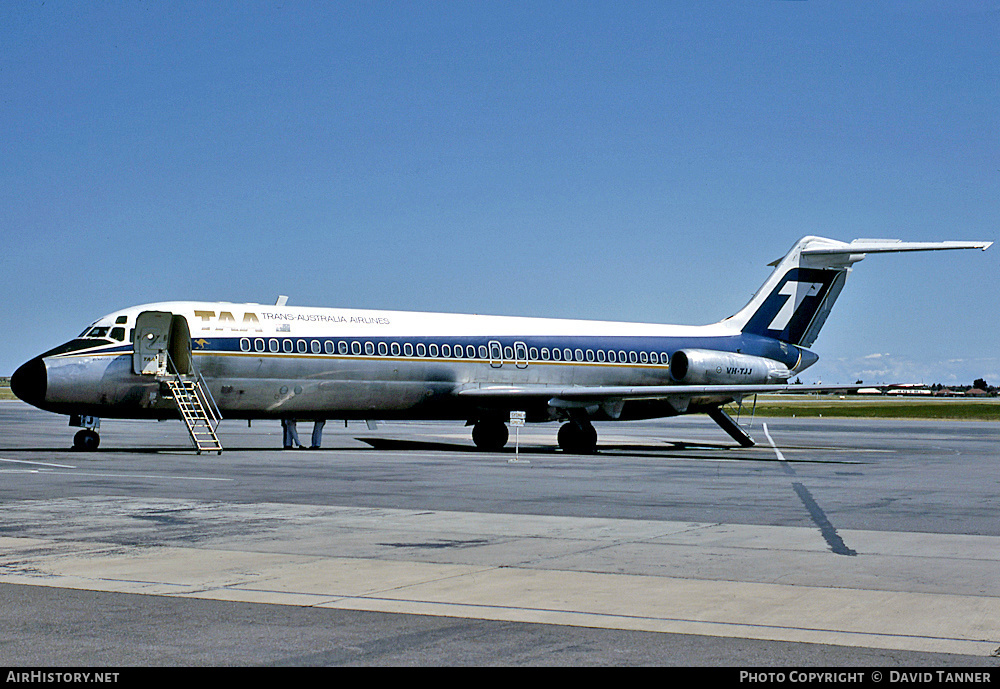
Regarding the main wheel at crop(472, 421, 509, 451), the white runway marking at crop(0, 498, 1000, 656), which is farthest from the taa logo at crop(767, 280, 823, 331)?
the white runway marking at crop(0, 498, 1000, 656)

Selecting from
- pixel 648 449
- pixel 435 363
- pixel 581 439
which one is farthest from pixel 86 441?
pixel 648 449

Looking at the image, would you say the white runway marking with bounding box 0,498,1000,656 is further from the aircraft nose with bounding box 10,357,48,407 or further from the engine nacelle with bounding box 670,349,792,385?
the engine nacelle with bounding box 670,349,792,385

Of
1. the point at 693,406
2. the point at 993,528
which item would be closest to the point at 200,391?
the point at 693,406

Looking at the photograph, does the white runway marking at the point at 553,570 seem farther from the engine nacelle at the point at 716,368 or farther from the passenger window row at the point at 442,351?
the engine nacelle at the point at 716,368

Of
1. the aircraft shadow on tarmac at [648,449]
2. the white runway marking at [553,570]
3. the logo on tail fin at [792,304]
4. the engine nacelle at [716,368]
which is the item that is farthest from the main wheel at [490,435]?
the white runway marking at [553,570]

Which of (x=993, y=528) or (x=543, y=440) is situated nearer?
(x=993, y=528)

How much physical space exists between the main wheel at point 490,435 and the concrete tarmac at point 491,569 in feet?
42.9

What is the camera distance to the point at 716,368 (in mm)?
36500

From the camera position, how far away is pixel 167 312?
2869cm

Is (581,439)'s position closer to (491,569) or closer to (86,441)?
(86,441)

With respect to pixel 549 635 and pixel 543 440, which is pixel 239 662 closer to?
pixel 549 635

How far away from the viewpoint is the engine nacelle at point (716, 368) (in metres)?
36.4
